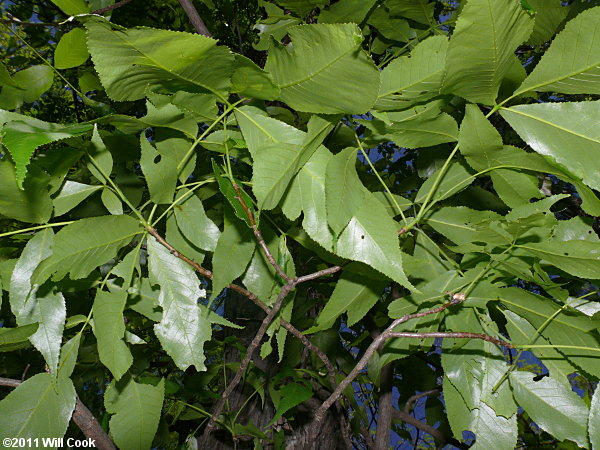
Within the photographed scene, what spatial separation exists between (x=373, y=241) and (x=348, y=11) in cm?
44

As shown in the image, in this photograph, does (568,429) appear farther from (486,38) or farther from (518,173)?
(486,38)

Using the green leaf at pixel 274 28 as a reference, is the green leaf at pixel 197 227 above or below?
below

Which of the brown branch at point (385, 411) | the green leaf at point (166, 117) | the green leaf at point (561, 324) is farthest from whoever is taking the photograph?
the brown branch at point (385, 411)

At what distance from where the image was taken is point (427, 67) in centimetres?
49

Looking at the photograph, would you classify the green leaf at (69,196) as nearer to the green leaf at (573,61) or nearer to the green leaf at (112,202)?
the green leaf at (112,202)

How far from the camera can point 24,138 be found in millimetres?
382

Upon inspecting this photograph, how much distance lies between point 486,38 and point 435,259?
12.0 inches

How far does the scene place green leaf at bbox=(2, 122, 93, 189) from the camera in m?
0.37

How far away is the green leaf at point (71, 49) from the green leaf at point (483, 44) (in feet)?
1.76

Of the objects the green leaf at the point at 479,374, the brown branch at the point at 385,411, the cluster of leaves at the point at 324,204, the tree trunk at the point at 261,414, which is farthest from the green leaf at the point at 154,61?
the tree trunk at the point at 261,414

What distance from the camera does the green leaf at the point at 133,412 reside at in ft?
Result: 2.29

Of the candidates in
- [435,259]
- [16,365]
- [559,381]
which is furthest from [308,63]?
[16,365]

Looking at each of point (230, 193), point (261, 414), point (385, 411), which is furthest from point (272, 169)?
point (261, 414)

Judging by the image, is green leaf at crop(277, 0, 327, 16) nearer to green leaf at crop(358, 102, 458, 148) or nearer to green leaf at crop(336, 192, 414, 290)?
green leaf at crop(358, 102, 458, 148)
